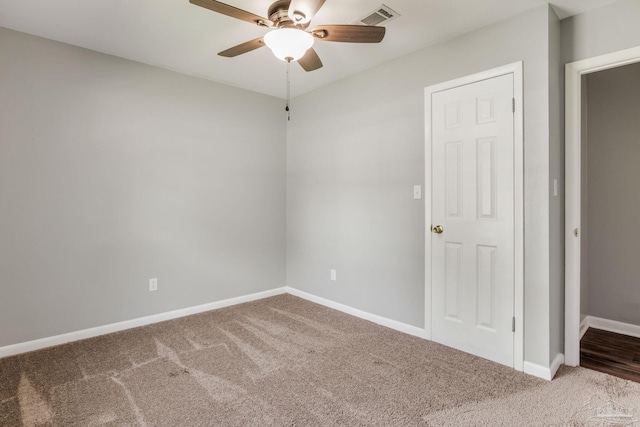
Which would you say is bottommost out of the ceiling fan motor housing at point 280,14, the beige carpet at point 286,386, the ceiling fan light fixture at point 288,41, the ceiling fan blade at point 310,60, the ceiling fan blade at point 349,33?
the beige carpet at point 286,386

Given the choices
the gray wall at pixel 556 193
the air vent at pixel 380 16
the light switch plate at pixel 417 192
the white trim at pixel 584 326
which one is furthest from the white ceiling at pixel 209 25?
the white trim at pixel 584 326

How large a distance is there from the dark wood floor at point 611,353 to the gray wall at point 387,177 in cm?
58

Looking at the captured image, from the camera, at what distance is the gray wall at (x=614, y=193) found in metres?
2.98

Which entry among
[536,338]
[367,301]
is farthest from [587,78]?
[367,301]

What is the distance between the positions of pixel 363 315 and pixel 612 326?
2288mm

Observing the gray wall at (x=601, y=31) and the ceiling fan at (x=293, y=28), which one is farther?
the gray wall at (x=601, y=31)

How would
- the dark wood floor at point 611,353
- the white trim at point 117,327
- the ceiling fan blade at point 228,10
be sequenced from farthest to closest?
the white trim at point 117,327 → the dark wood floor at point 611,353 → the ceiling fan blade at point 228,10

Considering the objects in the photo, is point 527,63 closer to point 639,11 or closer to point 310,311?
point 639,11

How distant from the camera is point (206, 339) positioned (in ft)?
9.15

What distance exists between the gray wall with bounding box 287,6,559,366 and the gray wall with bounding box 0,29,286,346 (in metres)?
0.53

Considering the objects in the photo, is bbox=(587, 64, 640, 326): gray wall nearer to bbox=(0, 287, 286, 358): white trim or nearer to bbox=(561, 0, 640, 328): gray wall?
bbox=(561, 0, 640, 328): gray wall

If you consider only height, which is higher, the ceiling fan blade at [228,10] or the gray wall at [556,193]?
the ceiling fan blade at [228,10]

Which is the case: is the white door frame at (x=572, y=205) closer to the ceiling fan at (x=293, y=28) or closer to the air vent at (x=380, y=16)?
the air vent at (x=380, y=16)

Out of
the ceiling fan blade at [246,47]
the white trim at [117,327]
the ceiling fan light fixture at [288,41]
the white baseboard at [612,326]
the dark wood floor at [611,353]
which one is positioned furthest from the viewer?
the white baseboard at [612,326]
